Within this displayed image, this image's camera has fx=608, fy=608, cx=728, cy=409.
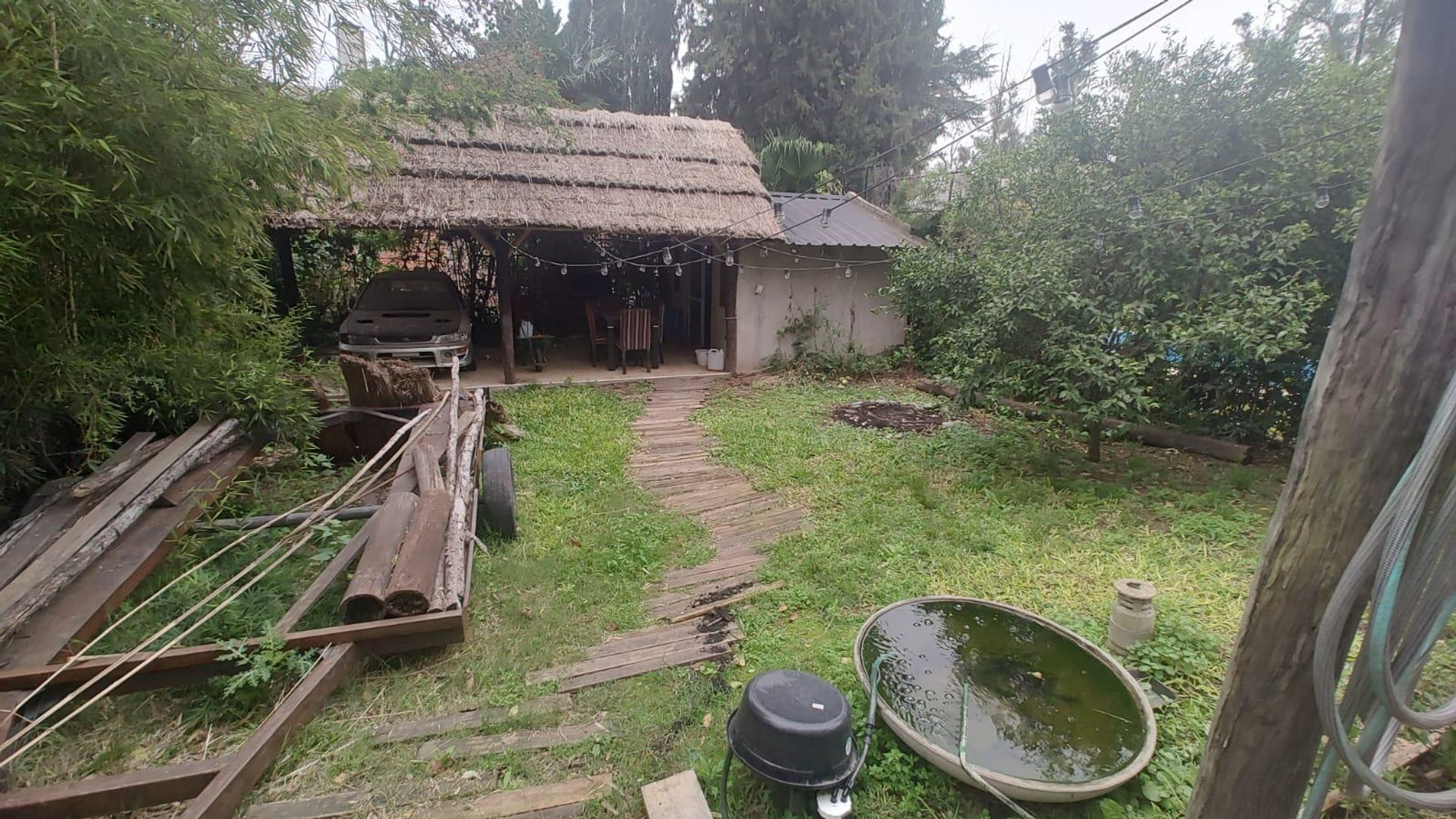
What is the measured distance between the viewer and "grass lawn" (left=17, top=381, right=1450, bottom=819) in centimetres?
255

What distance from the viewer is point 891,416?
8.29m

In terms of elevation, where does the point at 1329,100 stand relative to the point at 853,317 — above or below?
above

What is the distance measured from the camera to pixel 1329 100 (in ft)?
16.5

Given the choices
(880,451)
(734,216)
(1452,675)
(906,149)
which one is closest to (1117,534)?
(1452,675)

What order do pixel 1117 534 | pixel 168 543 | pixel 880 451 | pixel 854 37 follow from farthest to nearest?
pixel 854 37
pixel 880 451
pixel 1117 534
pixel 168 543

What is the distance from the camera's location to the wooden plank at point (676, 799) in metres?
2.24

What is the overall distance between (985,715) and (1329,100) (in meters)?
5.92

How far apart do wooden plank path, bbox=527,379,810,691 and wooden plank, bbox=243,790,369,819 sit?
90 cm

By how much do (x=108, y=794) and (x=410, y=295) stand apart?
8529 millimetres

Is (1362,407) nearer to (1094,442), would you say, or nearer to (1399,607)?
(1399,607)

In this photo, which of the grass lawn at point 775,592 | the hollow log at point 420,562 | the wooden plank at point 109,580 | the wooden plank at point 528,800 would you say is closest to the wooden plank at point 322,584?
the grass lawn at point 775,592

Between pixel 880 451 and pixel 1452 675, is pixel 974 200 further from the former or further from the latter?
pixel 1452 675

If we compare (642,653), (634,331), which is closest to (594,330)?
(634,331)

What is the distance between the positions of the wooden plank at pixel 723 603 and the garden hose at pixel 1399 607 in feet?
9.32
